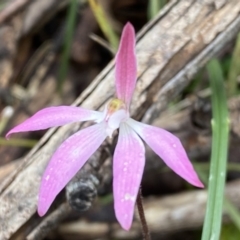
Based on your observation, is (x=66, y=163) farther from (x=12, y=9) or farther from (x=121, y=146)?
(x=12, y=9)

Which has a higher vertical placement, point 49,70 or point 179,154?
point 179,154

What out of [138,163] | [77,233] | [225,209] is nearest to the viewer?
[138,163]

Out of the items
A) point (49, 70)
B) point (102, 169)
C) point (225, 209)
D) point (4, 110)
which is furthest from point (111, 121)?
point (49, 70)

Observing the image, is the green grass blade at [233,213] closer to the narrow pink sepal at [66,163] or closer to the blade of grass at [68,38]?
the narrow pink sepal at [66,163]

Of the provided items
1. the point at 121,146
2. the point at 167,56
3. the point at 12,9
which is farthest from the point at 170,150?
the point at 12,9

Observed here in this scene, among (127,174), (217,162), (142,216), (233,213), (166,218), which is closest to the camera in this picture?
(127,174)

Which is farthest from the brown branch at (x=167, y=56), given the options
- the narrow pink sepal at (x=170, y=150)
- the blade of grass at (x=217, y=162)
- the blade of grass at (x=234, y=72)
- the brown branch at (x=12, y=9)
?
the brown branch at (x=12, y=9)

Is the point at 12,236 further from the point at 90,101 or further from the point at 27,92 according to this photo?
the point at 27,92
